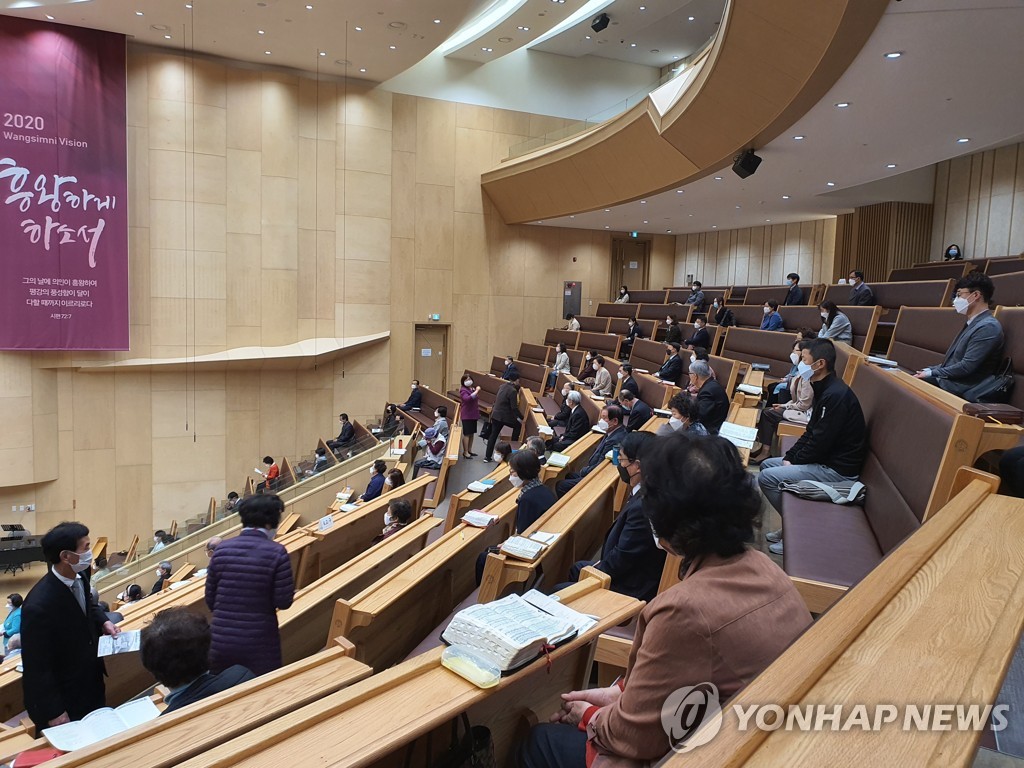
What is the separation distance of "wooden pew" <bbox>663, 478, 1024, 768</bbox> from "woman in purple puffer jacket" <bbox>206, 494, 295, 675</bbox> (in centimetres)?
224

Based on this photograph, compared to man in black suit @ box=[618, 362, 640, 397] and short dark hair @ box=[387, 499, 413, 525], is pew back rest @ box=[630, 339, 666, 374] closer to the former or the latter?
man in black suit @ box=[618, 362, 640, 397]

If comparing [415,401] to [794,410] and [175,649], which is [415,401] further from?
[175,649]

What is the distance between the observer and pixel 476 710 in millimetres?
1731

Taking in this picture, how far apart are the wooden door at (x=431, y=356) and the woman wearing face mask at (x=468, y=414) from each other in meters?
4.85

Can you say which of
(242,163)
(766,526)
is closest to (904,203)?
(766,526)

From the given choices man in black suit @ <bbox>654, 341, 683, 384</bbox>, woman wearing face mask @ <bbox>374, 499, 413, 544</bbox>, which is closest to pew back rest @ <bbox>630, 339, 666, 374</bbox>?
Answer: man in black suit @ <bbox>654, 341, 683, 384</bbox>

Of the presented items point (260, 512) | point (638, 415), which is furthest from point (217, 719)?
point (638, 415)

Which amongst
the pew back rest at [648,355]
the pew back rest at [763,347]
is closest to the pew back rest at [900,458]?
the pew back rest at [763,347]

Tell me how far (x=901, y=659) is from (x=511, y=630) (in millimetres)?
853

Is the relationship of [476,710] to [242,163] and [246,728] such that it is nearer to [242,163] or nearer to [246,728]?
[246,728]

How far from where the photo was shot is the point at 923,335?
18.8 ft

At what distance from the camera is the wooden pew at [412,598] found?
2.48 metres

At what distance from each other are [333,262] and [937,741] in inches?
533

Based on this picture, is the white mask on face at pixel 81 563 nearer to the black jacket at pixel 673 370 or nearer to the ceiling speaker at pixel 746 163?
the black jacket at pixel 673 370
